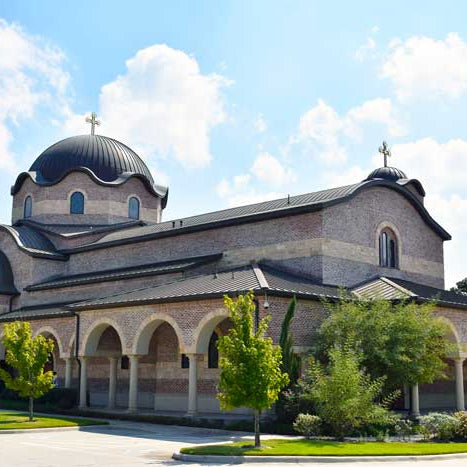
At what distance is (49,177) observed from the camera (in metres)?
44.2

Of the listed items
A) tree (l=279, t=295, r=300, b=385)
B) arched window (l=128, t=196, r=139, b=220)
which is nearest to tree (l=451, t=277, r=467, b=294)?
arched window (l=128, t=196, r=139, b=220)

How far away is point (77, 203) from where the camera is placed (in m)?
43.3

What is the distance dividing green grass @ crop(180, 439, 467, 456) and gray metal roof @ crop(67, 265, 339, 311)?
6037mm

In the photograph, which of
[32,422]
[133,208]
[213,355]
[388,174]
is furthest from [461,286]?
[32,422]

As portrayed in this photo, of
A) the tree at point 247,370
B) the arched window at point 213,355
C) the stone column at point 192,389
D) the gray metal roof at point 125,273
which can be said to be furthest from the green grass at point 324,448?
the gray metal roof at point 125,273

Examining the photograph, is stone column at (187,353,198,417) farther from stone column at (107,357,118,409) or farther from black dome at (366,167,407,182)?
black dome at (366,167,407,182)

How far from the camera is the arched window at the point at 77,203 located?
1703 inches

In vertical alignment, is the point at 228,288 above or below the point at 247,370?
above

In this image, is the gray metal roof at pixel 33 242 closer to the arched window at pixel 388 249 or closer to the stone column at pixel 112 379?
the stone column at pixel 112 379

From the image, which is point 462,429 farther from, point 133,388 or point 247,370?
point 133,388

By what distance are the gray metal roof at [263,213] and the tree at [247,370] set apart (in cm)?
1083

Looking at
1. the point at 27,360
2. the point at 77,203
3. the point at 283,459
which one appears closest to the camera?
the point at 283,459

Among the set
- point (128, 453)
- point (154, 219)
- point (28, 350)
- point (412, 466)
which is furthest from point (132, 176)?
point (412, 466)

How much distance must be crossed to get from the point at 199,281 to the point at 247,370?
9.27 metres
